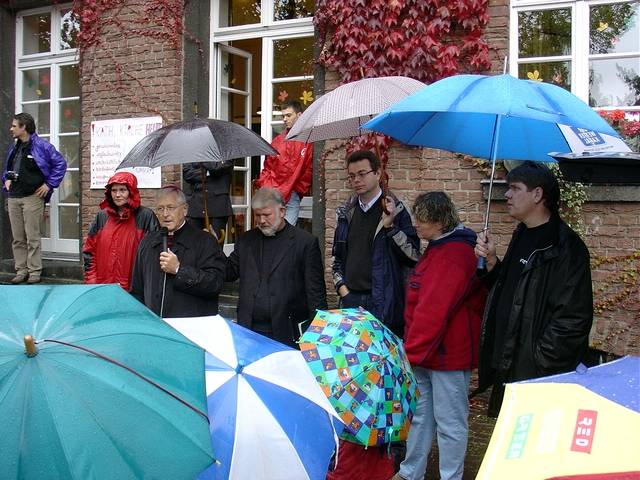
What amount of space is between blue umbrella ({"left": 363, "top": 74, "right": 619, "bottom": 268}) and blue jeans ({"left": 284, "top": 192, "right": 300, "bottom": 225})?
2.51 m

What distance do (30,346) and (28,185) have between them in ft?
23.7

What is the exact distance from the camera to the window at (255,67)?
7.74m

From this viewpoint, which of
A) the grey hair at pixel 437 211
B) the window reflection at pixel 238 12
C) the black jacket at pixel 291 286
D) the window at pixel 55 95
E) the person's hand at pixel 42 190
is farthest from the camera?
the window at pixel 55 95

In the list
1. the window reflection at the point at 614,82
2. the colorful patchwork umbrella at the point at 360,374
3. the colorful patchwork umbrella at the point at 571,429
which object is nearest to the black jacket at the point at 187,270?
the colorful patchwork umbrella at the point at 360,374

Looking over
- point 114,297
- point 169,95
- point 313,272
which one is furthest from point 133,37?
point 114,297

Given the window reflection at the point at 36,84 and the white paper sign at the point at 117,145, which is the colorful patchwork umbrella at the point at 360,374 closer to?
the white paper sign at the point at 117,145

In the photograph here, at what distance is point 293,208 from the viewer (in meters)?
6.95

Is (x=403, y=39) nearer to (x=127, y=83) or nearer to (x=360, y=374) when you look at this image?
(x=127, y=83)

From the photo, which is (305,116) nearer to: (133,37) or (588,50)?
(588,50)

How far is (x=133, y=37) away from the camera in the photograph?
7.96 metres

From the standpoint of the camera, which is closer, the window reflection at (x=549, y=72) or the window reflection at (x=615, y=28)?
the window reflection at (x=615, y=28)

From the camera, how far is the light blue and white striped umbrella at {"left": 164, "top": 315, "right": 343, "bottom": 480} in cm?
230

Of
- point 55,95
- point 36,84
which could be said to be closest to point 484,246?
point 55,95

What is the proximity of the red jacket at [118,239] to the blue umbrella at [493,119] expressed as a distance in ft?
6.57
